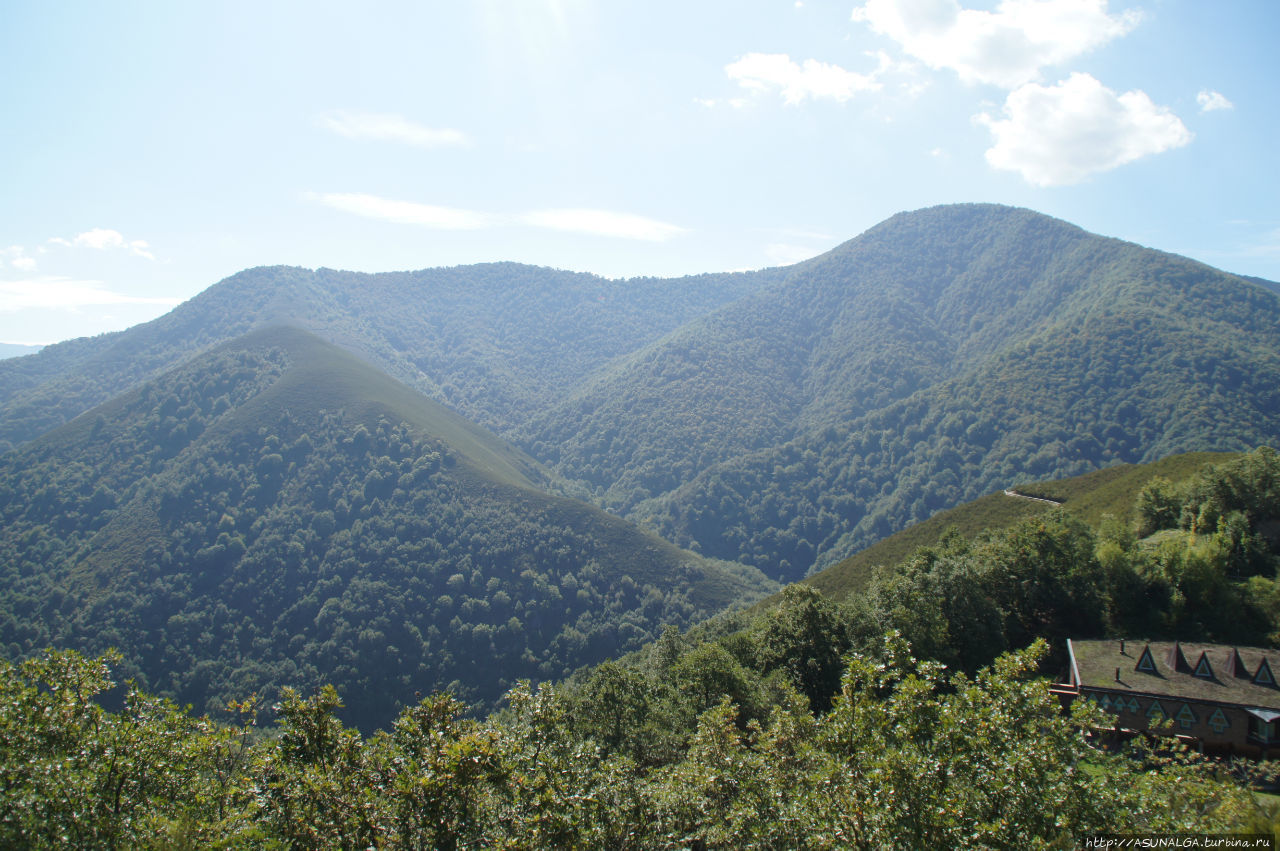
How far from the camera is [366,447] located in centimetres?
18300

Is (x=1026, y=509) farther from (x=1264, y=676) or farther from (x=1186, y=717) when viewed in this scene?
(x=1186, y=717)

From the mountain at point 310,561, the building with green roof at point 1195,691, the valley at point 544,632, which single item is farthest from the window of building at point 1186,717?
the mountain at point 310,561

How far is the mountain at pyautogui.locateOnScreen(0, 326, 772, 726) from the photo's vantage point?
124188 millimetres

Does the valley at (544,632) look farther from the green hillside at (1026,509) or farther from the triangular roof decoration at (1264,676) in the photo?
the triangular roof decoration at (1264,676)

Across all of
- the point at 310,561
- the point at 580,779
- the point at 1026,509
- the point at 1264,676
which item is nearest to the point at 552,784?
the point at 580,779

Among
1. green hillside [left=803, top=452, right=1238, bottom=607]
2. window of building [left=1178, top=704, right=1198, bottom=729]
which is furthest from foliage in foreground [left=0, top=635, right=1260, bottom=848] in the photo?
green hillside [left=803, top=452, right=1238, bottom=607]

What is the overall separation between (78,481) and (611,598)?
488 feet

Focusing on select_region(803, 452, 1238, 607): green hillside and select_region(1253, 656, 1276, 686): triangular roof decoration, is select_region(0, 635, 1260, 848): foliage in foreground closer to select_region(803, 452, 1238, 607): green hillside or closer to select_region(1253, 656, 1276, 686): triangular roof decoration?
select_region(1253, 656, 1276, 686): triangular roof decoration

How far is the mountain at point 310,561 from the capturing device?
124 m

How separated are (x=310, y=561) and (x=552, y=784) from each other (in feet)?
513

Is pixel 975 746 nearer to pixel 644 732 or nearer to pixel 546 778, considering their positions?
pixel 546 778

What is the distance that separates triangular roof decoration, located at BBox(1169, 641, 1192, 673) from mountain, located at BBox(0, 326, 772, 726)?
11298 centimetres

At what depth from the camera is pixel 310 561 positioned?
148 metres

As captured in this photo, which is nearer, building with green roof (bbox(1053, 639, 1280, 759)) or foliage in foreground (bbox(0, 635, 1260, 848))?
foliage in foreground (bbox(0, 635, 1260, 848))
